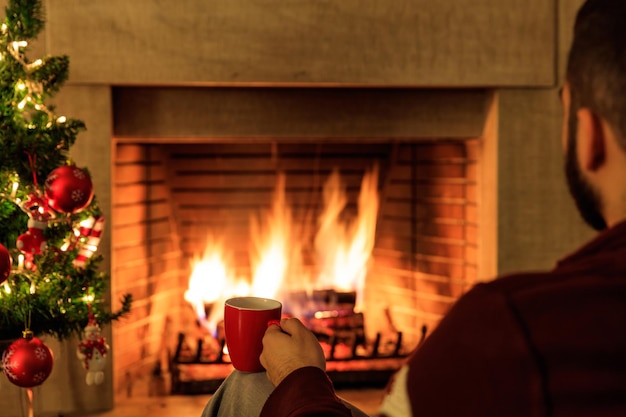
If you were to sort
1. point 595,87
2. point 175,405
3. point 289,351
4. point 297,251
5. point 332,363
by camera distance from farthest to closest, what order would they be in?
point 297,251 < point 332,363 < point 175,405 < point 289,351 < point 595,87

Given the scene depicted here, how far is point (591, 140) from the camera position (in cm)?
63

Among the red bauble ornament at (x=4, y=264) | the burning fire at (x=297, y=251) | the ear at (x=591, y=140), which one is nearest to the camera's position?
the ear at (x=591, y=140)

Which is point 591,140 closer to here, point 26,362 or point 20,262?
point 26,362

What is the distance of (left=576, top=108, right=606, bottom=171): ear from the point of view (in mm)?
628

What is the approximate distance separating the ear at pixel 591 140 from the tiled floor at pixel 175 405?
6.44ft

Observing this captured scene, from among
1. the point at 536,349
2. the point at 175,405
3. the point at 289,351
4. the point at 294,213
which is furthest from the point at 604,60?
the point at 294,213

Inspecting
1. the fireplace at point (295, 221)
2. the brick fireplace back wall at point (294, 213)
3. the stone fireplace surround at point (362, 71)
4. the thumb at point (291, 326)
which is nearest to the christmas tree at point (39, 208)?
the stone fireplace surround at point (362, 71)

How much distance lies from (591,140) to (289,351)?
1.48 ft

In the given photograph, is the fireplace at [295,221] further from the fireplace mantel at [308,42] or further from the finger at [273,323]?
the finger at [273,323]

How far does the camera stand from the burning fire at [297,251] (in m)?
3.01

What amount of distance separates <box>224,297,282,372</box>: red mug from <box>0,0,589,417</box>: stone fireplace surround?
1.46 meters

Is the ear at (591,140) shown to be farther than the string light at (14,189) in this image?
No

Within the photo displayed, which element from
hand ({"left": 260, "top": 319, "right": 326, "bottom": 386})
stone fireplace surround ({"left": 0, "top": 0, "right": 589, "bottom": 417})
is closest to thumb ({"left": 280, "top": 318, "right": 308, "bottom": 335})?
hand ({"left": 260, "top": 319, "right": 326, "bottom": 386})

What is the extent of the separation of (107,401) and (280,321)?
5.34 feet
